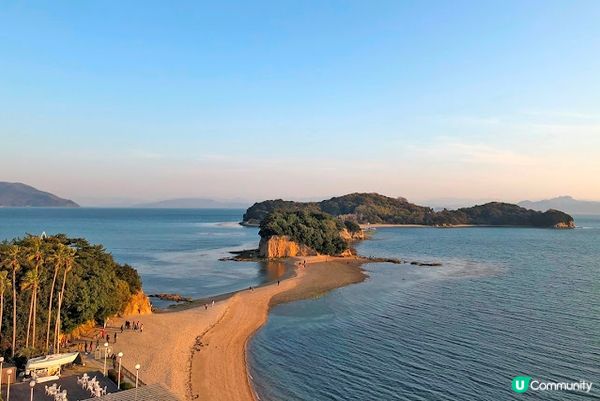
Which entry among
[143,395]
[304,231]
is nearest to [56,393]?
[143,395]

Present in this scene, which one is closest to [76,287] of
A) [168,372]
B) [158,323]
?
[158,323]

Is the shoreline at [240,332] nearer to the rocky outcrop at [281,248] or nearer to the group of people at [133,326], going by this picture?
the group of people at [133,326]

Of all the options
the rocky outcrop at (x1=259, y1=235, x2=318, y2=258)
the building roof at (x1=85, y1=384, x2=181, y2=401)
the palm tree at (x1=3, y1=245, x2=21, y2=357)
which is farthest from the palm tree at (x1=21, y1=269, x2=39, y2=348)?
the rocky outcrop at (x1=259, y1=235, x2=318, y2=258)

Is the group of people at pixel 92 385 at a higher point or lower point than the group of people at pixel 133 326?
higher

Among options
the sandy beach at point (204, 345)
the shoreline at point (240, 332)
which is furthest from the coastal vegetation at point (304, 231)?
the sandy beach at point (204, 345)

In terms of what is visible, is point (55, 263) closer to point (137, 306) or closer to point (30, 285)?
point (30, 285)

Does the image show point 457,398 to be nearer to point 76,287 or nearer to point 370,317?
point 370,317
